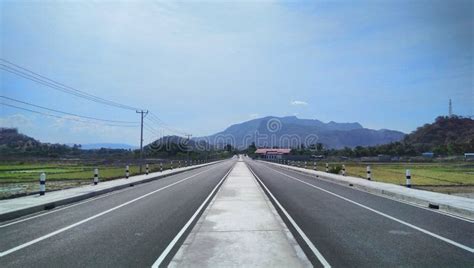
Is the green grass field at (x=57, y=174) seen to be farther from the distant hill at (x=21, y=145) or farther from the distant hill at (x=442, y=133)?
the distant hill at (x=442, y=133)

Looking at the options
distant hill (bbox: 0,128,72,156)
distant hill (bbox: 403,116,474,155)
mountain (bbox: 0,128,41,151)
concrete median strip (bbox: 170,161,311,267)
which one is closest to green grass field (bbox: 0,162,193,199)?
concrete median strip (bbox: 170,161,311,267)

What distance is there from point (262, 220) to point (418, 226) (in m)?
3.95

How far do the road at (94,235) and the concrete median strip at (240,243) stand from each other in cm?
60

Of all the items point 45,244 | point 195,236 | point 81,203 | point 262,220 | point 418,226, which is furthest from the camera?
point 81,203

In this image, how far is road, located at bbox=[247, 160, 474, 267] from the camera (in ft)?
25.1

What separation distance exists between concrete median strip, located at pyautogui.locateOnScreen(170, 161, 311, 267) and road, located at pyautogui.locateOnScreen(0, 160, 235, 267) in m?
0.60

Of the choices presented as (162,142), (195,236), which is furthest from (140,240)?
(162,142)

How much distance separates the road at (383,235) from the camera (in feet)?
25.1

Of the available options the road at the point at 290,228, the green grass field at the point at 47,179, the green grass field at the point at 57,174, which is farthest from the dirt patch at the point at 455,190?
the green grass field at the point at 57,174

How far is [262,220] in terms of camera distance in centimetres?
1198

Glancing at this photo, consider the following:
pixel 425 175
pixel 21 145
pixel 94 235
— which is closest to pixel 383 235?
pixel 94 235

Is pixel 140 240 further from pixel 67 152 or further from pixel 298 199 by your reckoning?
pixel 67 152

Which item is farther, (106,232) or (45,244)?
(106,232)

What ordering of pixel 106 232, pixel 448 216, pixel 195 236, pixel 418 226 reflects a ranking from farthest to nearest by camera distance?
pixel 448 216
pixel 418 226
pixel 106 232
pixel 195 236
